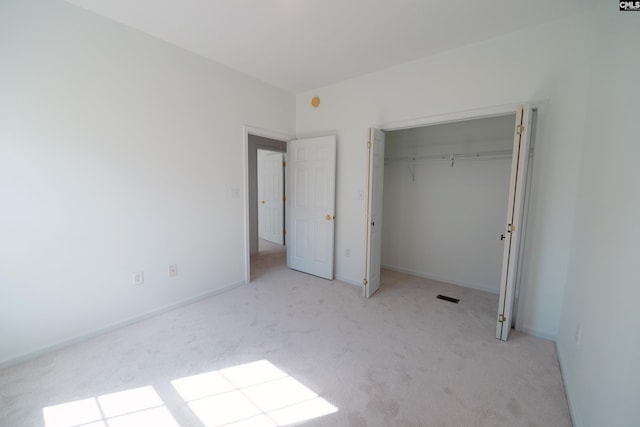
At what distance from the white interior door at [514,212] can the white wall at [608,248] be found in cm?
38

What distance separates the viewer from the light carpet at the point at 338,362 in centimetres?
159

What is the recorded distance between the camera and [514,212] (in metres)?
2.20

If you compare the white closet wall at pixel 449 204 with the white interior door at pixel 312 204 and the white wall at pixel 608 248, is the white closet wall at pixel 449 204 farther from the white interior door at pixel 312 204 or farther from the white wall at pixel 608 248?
the white wall at pixel 608 248

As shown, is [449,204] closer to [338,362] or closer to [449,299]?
[449,299]

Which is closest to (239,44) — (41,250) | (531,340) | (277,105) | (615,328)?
(277,105)

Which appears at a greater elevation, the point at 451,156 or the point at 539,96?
the point at 539,96

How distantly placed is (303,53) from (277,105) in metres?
1.08

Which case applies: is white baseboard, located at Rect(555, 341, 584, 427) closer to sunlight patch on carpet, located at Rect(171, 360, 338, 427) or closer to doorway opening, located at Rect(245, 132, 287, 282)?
sunlight patch on carpet, located at Rect(171, 360, 338, 427)

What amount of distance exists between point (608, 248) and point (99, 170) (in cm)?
372

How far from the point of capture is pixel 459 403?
1660 mm

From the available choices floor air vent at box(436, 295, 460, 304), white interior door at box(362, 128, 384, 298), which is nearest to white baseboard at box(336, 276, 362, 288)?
white interior door at box(362, 128, 384, 298)

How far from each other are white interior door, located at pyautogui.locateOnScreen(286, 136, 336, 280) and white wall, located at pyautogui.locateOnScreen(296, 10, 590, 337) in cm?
105

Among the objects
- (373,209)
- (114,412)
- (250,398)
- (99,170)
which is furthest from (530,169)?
(99,170)

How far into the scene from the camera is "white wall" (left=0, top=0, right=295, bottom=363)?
1.90 m
